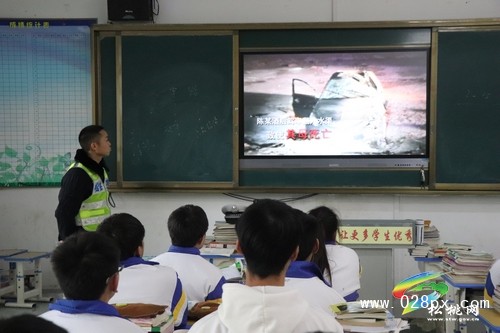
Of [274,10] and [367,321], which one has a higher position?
[274,10]

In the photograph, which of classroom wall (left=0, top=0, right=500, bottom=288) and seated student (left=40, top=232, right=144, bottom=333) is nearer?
seated student (left=40, top=232, right=144, bottom=333)

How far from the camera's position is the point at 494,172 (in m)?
4.78

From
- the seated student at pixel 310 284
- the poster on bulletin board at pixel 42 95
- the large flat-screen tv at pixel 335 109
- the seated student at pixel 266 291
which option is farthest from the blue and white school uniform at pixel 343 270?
the poster on bulletin board at pixel 42 95

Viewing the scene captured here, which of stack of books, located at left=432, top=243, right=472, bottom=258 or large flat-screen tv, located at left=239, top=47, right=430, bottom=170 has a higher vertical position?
large flat-screen tv, located at left=239, top=47, right=430, bottom=170

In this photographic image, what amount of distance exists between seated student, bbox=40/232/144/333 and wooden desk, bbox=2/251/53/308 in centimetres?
348

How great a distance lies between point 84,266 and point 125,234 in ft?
2.38

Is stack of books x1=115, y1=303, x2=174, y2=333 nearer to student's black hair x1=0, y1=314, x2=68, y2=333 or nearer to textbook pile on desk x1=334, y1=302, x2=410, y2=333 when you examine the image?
textbook pile on desk x1=334, y1=302, x2=410, y2=333

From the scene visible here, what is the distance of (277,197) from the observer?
16.8 ft

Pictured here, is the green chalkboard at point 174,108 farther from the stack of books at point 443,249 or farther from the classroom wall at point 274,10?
the stack of books at point 443,249

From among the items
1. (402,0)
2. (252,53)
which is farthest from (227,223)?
(402,0)

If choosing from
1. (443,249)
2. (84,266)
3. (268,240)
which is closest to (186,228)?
(84,266)

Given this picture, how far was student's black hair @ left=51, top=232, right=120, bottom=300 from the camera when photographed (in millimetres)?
1580

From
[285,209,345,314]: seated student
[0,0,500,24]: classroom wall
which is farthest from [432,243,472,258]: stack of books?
[0,0,500,24]: classroom wall

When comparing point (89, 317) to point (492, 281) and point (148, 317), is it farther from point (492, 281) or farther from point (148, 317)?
point (492, 281)
